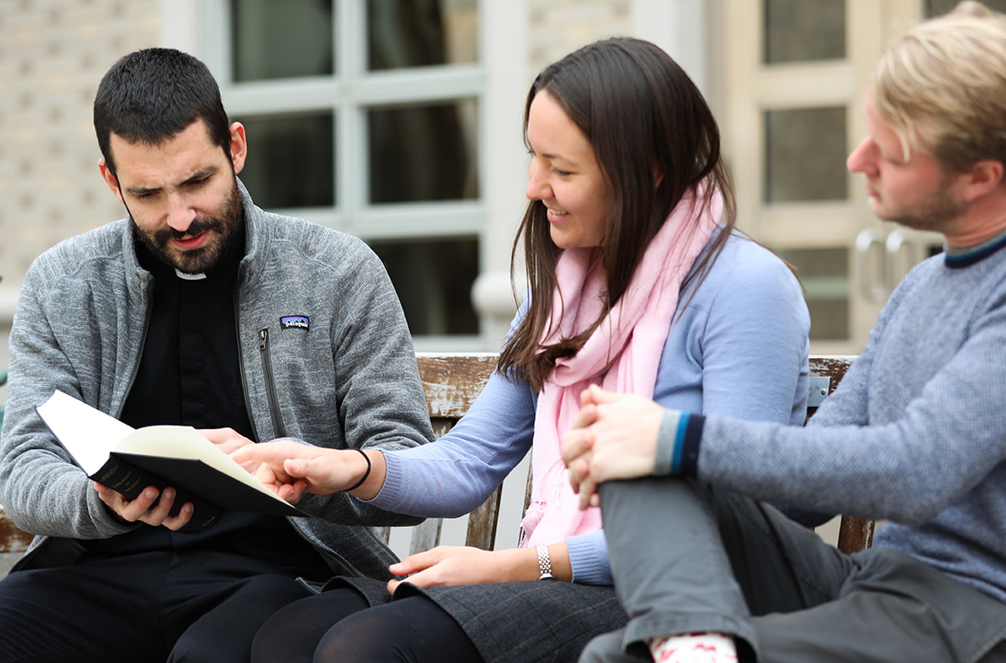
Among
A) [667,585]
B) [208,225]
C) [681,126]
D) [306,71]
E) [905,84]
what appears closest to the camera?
[667,585]

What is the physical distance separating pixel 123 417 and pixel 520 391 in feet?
2.64

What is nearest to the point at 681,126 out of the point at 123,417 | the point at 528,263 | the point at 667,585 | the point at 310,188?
the point at 528,263

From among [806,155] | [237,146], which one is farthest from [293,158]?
[237,146]

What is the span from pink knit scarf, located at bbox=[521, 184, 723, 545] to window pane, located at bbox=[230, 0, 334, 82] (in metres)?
3.98

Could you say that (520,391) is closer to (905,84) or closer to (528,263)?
(528,263)

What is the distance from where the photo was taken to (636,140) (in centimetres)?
182

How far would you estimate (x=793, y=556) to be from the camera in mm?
1503

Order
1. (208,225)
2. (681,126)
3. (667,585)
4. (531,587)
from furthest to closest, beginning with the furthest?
(208,225)
(681,126)
(531,587)
(667,585)

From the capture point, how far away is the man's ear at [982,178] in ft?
4.62

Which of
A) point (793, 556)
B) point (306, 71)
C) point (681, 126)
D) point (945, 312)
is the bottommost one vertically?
point (793, 556)

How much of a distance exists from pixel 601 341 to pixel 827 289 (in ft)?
10.9

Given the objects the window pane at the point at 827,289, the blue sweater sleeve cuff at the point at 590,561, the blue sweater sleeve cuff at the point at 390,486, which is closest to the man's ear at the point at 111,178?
the blue sweater sleeve cuff at the point at 390,486

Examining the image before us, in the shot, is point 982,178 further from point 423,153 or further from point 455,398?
point 423,153

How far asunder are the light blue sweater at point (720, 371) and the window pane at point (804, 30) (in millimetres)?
3312
